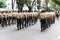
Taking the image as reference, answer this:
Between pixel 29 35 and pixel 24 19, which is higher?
pixel 24 19

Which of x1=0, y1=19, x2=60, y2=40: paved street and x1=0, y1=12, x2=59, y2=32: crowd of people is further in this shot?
x1=0, y1=12, x2=59, y2=32: crowd of people

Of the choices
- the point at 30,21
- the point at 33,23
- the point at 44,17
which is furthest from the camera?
the point at 33,23

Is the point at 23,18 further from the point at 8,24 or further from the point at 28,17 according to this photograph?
the point at 8,24

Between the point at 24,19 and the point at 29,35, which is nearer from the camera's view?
the point at 29,35

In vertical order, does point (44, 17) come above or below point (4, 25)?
above

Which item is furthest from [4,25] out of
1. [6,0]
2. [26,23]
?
[6,0]

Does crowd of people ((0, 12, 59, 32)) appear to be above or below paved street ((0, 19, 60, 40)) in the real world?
above

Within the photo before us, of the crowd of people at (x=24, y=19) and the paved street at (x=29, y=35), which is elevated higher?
the crowd of people at (x=24, y=19)

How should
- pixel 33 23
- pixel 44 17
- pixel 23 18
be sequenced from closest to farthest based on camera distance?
1. pixel 44 17
2. pixel 23 18
3. pixel 33 23

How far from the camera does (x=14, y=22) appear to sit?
1240 centimetres

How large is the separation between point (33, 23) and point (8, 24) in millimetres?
1914

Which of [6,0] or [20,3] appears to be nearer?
[20,3]

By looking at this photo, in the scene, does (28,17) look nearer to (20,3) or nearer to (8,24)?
(8,24)

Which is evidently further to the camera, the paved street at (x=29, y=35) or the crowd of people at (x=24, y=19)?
the crowd of people at (x=24, y=19)
